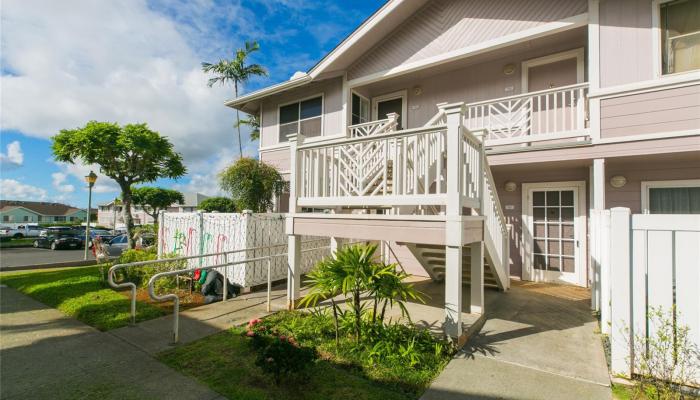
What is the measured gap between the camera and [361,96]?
10.1 metres

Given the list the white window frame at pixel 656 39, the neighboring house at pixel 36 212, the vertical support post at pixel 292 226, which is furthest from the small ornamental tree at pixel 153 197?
the white window frame at pixel 656 39

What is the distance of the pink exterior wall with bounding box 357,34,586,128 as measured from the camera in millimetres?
7508

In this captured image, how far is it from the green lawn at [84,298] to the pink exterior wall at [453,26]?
8.20m

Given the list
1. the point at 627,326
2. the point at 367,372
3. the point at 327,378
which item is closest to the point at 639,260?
the point at 627,326

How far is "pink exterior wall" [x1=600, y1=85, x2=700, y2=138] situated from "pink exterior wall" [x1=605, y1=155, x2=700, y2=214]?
71 centimetres

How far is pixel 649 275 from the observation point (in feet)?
9.72

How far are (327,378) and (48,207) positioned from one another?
88.1 m

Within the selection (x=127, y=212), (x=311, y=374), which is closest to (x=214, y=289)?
(x=311, y=374)

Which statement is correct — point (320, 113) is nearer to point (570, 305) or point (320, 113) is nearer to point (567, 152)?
point (567, 152)

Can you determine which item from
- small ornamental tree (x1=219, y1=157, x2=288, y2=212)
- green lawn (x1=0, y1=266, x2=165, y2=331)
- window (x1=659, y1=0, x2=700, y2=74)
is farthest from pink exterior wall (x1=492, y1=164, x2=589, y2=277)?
green lawn (x1=0, y1=266, x2=165, y2=331)

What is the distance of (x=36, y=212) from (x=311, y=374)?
83371 mm

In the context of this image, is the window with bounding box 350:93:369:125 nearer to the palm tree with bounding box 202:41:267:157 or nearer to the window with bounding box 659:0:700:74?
the window with bounding box 659:0:700:74

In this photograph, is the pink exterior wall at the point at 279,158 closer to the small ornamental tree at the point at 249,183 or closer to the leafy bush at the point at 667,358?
the small ornamental tree at the point at 249,183

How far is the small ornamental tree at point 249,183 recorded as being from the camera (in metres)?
9.78
